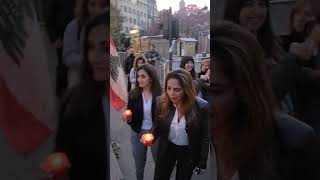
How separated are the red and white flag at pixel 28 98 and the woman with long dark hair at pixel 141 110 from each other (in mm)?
411

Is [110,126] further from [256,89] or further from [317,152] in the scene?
[317,152]

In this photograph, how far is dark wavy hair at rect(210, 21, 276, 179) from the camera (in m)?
1.23

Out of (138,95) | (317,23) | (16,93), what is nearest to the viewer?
(317,23)

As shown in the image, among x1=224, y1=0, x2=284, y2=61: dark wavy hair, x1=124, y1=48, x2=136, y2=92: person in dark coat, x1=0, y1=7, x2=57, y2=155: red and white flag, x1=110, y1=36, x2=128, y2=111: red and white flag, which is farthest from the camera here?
x1=110, y1=36, x2=128, y2=111: red and white flag

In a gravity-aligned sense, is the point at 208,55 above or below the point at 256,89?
above

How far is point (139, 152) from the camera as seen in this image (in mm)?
1630

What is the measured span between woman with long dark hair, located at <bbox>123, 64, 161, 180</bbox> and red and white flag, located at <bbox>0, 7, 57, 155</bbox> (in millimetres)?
411

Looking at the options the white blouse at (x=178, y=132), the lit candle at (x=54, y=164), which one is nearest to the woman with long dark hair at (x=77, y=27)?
the lit candle at (x=54, y=164)

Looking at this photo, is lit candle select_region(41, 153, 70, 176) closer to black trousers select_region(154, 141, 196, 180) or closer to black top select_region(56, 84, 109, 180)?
black top select_region(56, 84, 109, 180)

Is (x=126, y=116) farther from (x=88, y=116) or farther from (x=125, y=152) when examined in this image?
(x=88, y=116)

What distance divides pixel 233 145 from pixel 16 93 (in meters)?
0.81

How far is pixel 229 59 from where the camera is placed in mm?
1245

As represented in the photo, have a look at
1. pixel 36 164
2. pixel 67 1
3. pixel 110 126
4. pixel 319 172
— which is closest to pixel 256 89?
pixel 319 172

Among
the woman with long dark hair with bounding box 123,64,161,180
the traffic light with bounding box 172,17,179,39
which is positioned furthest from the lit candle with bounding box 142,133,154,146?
the traffic light with bounding box 172,17,179,39
